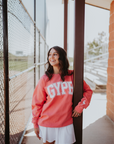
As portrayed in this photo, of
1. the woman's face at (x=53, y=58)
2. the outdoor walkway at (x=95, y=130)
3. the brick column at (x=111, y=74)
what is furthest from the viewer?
the brick column at (x=111, y=74)

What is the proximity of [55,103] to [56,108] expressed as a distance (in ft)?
0.15

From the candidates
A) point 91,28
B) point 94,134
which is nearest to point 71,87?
point 94,134

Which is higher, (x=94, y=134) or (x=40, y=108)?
(x=40, y=108)

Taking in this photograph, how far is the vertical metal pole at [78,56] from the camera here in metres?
1.33

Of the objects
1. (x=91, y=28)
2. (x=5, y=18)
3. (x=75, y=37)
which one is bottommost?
(x=75, y=37)

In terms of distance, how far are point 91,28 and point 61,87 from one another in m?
12.8

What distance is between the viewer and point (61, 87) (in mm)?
1401

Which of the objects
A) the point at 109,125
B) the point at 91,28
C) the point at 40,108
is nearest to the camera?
the point at 40,108

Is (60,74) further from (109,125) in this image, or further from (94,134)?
(109,125)

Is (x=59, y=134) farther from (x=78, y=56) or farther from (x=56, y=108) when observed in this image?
(x=78, y=56)

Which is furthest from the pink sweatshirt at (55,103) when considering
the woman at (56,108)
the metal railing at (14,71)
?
the metal railing at (14,71)

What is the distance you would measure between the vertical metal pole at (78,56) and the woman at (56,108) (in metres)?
0.05

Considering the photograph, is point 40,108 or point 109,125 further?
point 109,125

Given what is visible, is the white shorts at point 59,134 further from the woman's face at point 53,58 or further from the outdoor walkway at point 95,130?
the outdoor walkway at point 95,130
